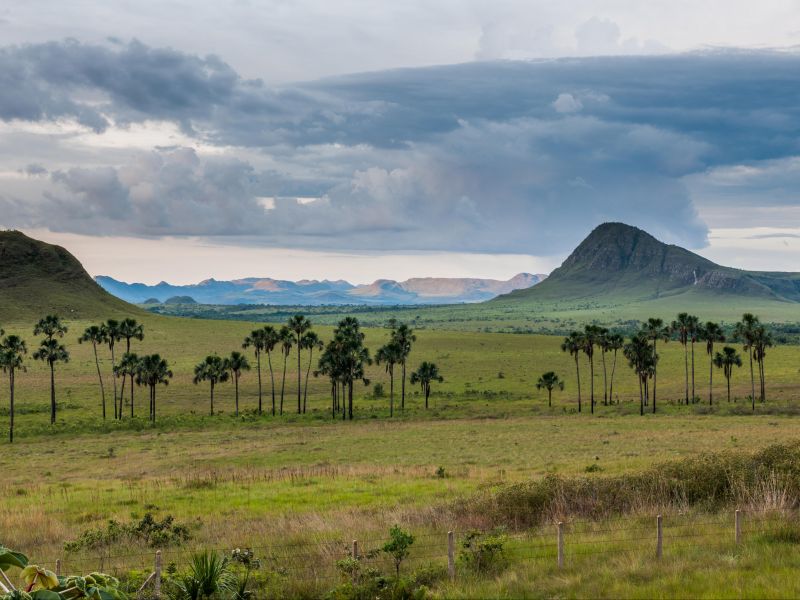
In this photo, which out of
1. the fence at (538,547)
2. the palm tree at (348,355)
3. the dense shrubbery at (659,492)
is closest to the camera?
the fence at (538,547)

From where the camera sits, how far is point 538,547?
2034cm

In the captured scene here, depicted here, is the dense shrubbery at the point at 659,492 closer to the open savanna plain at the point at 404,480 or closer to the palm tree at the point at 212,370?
the open savanna plain at the point at 404,480

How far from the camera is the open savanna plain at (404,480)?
17953 mm

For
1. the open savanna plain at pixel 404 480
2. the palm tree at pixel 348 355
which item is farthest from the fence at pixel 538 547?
the palm tree at pixel 348 355

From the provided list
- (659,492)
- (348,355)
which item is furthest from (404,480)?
(348,355)

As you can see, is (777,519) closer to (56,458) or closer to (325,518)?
(325,518)

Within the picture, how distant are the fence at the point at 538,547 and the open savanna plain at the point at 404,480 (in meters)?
0.10

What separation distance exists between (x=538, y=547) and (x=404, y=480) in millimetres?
20178

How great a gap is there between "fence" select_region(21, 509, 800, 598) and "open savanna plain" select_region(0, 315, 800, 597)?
0.32 ft

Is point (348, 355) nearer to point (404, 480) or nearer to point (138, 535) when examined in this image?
point (404, 480)

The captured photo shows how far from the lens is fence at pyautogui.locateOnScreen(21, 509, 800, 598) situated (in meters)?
18.5

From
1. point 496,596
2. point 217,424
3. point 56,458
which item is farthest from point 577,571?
point 217,424

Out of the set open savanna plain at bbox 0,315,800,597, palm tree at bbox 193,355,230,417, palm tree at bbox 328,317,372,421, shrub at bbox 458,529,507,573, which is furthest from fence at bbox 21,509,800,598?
palm tree at bbox 193,355,230,417

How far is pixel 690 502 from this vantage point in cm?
2517
